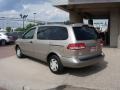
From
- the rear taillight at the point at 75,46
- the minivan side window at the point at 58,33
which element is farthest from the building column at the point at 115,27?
the rear taillight at the point at 75,46

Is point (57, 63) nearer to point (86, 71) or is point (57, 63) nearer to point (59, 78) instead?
point (59, 78)

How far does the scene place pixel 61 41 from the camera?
25.0 ft

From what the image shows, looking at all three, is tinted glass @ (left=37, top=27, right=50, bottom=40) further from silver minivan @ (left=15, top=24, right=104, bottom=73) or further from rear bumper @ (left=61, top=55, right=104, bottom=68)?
rear bumper @ (left=61, top=55, right=104, bottom=68)

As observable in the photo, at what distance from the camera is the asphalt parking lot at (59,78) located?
6699 mm

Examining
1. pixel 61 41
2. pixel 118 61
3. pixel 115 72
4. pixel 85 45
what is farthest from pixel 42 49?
pixel 118 61

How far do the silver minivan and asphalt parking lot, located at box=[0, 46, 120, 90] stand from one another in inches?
18.4

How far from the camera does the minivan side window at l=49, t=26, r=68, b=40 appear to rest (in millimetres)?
7666

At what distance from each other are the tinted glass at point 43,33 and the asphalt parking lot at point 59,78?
1.31 m

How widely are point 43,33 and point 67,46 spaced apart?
184 cm

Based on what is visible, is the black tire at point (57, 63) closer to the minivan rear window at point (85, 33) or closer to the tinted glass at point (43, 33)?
the tinted glass at point (43, 33)

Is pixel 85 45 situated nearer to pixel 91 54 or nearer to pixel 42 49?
pixel 91 54

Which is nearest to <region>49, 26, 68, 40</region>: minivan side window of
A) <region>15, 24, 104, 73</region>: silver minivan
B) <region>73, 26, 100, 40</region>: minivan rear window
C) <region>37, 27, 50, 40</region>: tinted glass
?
<region>15, 24, 104, 73</region>: silver minivan

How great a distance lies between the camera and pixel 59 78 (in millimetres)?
7516

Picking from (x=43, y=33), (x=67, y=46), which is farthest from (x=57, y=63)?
(x=43, y=33)
